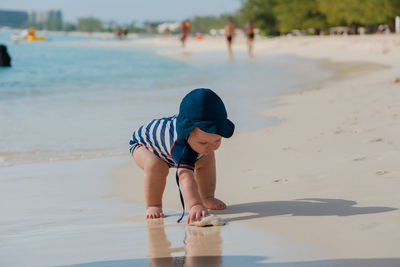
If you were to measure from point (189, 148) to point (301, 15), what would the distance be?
182 ft

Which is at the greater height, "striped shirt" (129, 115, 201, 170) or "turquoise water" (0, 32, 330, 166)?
"striped shirt" (129, 115, 201, 170)

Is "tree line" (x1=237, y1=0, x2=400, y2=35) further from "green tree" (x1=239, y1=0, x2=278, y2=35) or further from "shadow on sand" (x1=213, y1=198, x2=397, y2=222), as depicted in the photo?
"shadow on sand" (x1=213, y1=198, x2=397, y2=222)

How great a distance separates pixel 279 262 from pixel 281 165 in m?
2.12

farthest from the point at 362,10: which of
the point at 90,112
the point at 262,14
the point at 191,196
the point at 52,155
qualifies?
the point at 191,196

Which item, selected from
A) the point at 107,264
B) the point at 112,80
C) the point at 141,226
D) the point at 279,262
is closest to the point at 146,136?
the point at 141,226

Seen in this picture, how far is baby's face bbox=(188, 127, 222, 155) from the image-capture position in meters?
2.92

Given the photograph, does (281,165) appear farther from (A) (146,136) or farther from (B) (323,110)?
(B) (323,110)

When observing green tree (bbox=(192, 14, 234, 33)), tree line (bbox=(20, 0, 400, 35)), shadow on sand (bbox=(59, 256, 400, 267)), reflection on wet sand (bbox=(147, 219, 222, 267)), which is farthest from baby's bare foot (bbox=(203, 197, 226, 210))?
green tree (bbox=(192, 14, 234, 33))

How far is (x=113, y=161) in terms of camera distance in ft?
16.5

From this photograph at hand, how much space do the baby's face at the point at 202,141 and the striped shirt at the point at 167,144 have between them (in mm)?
49

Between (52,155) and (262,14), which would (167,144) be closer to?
(52,155)

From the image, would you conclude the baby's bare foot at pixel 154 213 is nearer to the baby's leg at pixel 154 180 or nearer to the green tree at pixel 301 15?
the baby's leg at pixel 154 180

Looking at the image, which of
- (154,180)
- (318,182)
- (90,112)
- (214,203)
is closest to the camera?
(154,180)

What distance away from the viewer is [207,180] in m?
3.31
